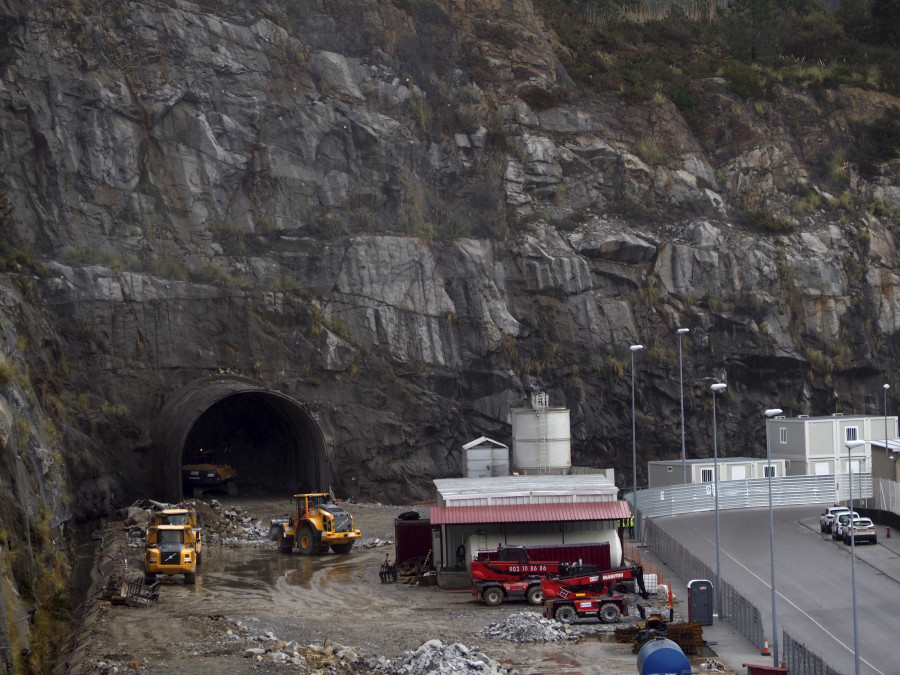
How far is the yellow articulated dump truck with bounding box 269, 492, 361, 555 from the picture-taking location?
34000mm

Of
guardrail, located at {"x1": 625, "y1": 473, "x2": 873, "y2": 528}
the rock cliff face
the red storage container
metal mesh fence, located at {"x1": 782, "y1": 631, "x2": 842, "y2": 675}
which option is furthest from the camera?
the rock cliff face

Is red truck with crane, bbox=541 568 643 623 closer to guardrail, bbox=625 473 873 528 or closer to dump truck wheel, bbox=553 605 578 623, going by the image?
dump truck wheel, bbox=553 605 578 623

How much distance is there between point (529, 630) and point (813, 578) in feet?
37.6

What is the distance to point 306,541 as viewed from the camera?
A: 3441cm

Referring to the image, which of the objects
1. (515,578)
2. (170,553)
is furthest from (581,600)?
(170,553)

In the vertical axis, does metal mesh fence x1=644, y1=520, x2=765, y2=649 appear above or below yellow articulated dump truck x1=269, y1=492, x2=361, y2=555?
below

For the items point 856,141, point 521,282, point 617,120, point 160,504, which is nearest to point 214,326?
point 160,504

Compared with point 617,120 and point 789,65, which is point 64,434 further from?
point 789,65

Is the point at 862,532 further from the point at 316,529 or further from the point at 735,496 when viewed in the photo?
the point at 316,529

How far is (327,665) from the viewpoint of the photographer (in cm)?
1934

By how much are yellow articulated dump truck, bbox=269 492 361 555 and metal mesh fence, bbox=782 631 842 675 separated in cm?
1741

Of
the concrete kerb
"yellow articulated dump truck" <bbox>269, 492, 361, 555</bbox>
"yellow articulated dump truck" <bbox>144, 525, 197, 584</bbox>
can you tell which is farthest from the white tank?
"yellow articulated dump truck" <bbox>144, 525, 197, 584</bbox>

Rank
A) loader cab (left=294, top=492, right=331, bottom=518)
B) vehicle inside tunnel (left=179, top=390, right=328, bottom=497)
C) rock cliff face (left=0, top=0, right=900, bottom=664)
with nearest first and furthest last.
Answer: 1. loader cab (left=294, top=492, right=331, bottom=518)
2. vehicle inside tunnel (left=179, top=390, right=328, bottom=497)
3. rock cliff face (left=0, top=0, right=900, bottom=664)

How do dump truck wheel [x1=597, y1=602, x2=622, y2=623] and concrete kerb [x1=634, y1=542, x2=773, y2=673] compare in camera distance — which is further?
dump truck wheel [x1=597, y1=602, x2=622, y2=623]
